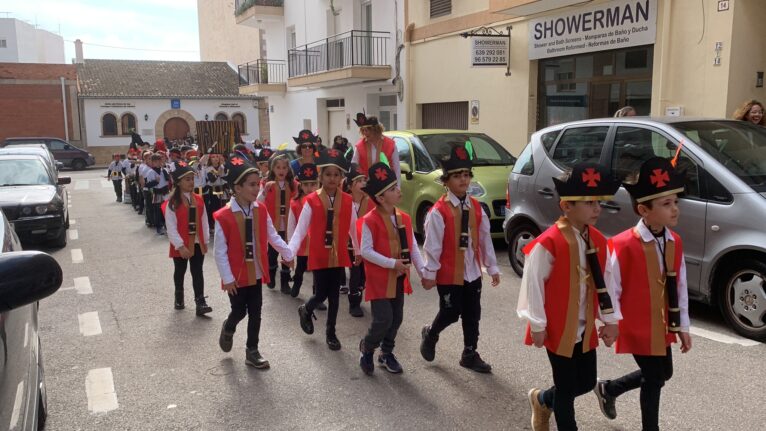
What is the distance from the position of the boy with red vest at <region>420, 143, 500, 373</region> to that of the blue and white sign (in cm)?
779

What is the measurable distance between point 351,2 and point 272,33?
8.40 meters

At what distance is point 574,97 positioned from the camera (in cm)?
1284

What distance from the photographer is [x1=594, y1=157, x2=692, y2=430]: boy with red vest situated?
3330 millimetres

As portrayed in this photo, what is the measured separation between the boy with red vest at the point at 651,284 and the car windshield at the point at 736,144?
247cm

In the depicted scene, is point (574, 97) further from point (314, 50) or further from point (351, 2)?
point (314, 50)

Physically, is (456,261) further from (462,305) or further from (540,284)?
(540,284)

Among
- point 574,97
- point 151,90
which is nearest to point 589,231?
point 574,97

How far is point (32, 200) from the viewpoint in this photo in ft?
33.3

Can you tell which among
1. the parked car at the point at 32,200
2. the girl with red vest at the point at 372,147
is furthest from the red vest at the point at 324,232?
the parked car at the point at 32,200

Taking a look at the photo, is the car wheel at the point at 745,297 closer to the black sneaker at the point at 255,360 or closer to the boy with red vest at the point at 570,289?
the boy with red vest at the point at 570,289

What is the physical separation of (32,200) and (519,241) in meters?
7.69

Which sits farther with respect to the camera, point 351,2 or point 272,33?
point 272,33

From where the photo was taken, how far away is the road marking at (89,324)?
5.96 metres

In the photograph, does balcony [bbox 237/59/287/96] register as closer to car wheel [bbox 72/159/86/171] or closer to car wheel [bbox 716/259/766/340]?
car wheel [bbox 72/159/86/171]
